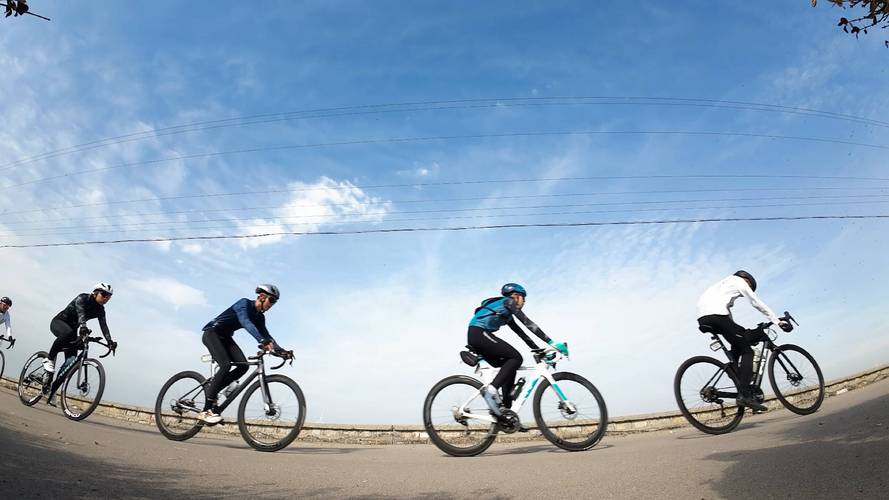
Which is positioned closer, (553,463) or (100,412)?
(553,463)

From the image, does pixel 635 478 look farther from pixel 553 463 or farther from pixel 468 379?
pixel 468 379

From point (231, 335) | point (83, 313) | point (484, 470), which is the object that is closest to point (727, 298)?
point (484, 470)

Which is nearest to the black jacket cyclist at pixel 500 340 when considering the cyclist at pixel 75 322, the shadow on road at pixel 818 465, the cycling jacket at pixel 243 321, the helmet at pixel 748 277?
the shadow on road at pixel 818 465

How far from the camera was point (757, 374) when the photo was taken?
6656mm

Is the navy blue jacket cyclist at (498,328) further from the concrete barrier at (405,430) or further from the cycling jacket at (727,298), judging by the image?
the cycling jacket at (727,298)

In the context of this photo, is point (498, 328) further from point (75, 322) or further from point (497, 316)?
point (75, 322)

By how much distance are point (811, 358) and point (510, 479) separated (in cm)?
571

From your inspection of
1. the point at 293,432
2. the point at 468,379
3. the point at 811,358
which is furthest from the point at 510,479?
the point at 811,358

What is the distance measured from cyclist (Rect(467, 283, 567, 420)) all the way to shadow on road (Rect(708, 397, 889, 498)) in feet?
6.97

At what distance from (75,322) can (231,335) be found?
13.2 ft

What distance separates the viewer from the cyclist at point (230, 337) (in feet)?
21.0

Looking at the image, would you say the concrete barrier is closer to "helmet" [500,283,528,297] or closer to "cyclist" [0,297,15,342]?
"helmet" [500,283,528,297]

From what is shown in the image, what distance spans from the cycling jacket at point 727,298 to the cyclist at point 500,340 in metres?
2.58

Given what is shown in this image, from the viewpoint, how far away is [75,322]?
862 centimetres
